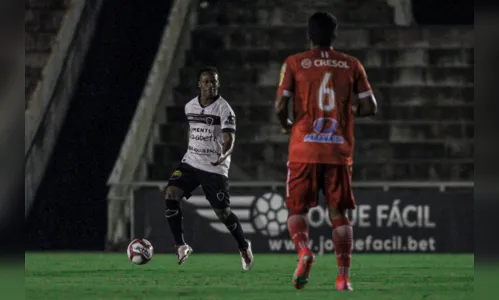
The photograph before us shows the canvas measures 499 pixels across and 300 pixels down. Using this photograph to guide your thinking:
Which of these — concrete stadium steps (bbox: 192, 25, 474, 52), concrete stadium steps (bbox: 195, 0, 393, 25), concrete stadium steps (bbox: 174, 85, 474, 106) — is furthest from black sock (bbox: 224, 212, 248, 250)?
concrete stadium steps (bbox: 195, 0, 393, 25)

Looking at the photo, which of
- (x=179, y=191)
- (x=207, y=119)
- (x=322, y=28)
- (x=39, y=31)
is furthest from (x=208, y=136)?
(x=39, y=31)

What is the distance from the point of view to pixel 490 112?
811 inches

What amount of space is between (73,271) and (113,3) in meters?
13.3

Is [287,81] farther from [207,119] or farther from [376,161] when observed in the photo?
Result: [376,161]

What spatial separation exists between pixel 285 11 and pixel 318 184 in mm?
14167

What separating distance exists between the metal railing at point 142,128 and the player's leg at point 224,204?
4.78 metres

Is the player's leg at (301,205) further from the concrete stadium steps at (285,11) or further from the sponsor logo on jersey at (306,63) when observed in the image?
the concrete stadium steps at (285,11)

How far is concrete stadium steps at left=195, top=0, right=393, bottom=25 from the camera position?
2397cm

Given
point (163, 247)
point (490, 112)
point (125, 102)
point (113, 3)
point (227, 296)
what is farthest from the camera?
point (113, 3)

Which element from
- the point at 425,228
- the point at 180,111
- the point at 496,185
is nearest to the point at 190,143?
the point at 425,228

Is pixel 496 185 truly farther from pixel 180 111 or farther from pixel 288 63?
pixel 288 63

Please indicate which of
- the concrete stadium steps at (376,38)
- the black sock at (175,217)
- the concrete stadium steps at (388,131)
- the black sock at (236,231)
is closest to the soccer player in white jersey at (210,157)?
the black sock at (236,231)

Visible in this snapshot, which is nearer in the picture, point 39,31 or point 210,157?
point 210,157

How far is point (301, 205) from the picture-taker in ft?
33.1
